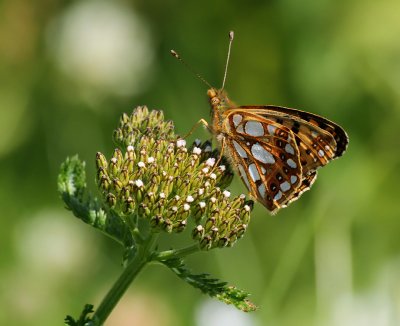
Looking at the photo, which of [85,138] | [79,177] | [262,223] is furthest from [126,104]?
[79,177]

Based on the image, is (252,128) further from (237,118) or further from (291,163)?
(291,163)

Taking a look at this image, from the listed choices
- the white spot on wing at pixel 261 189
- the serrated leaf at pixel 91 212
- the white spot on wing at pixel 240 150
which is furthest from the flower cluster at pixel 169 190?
the white spot on wing at pixel 240 150

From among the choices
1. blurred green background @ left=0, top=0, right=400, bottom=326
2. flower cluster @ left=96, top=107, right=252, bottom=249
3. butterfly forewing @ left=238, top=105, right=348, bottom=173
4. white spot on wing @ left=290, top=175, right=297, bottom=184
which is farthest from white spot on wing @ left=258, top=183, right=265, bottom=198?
blurred green background @ left=0, top=0, right=400, bottom=326

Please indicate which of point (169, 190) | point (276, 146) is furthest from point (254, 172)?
point (169, 190)

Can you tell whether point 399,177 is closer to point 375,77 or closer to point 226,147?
Answer: point 375,77

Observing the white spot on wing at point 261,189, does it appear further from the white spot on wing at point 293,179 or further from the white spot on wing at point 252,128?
the white spot on wing at point 252,128

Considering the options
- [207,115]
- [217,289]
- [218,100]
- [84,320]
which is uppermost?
[207,115]
